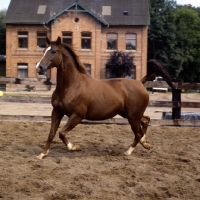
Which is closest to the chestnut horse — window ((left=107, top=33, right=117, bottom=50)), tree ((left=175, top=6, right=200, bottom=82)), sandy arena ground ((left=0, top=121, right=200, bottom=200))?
sandy arena ground ((left=0, top=121, right=200, bottom=200))

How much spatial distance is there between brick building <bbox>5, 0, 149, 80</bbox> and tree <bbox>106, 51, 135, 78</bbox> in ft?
3.70

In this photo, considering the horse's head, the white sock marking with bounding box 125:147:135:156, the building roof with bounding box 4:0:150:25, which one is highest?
the building roof with bounding box 4:0:150:25

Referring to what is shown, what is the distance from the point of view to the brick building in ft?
128

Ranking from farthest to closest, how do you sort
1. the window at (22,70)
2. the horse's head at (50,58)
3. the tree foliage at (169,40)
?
the tree foliage at (169,40)
the window at (22,70)
the horse's head at (50,58)

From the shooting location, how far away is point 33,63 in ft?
130

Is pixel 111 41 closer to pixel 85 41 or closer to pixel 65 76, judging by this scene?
pixel 85 41

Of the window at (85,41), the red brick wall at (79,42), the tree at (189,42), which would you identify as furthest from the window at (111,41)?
the tree at (189,42)

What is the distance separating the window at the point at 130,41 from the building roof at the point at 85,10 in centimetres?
145

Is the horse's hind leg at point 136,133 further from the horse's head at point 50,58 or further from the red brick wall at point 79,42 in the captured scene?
the red brick wall at point 79,42

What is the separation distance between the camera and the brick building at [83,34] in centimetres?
3894

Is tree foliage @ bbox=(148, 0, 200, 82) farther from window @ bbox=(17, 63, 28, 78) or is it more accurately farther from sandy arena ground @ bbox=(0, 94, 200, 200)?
sandy arena ground @ bbox=(0, 94, 200, 200)

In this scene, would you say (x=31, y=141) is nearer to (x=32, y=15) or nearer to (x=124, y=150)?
(x=124, y=150)

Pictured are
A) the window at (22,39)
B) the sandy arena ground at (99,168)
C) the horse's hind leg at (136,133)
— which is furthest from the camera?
the window at (22,39)

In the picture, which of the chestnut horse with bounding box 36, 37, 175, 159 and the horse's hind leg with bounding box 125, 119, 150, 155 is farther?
the horse's hind leg with bounding box 125, 119, 150, 155
